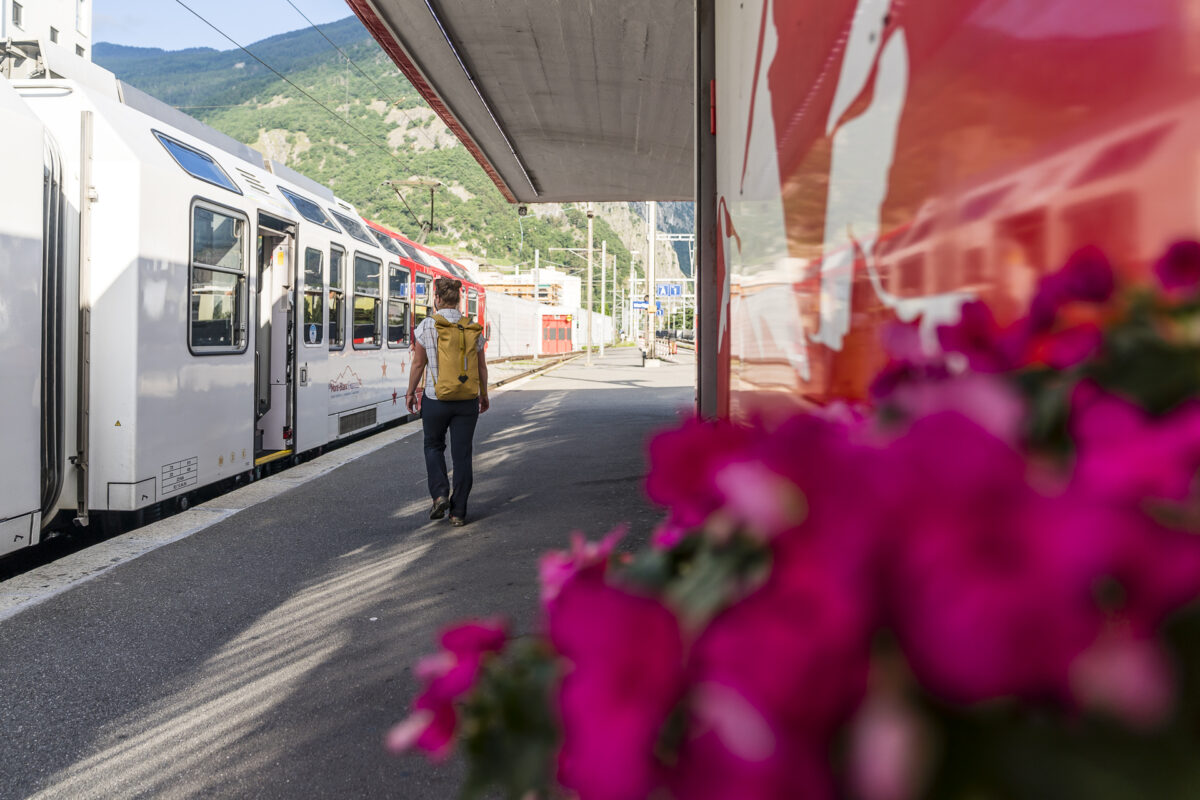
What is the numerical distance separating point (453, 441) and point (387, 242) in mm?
7064

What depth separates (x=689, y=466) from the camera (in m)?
0.60

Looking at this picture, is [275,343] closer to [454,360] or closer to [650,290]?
[454,360]

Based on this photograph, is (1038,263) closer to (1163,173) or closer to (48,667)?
(1163,173)

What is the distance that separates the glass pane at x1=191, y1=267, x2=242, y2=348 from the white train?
0.06 ft

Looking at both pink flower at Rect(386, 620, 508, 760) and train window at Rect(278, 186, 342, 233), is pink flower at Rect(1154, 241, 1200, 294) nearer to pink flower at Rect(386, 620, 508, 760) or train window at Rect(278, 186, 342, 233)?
pink flower at Rect(386, 620, 508, 760)

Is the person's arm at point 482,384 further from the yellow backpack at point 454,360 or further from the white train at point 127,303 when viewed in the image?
the white train at point 127,303

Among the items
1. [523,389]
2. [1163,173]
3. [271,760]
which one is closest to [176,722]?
[271,760]

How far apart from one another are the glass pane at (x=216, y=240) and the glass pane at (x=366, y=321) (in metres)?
3.45

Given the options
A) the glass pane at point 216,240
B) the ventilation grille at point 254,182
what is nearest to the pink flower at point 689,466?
the glass pane at point 216,240

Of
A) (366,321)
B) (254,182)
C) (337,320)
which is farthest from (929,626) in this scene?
(366,321)

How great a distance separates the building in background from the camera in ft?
171

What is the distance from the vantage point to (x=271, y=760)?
3.02 m

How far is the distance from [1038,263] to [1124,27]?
27 centimetres

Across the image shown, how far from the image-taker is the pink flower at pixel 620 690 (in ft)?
1.49
